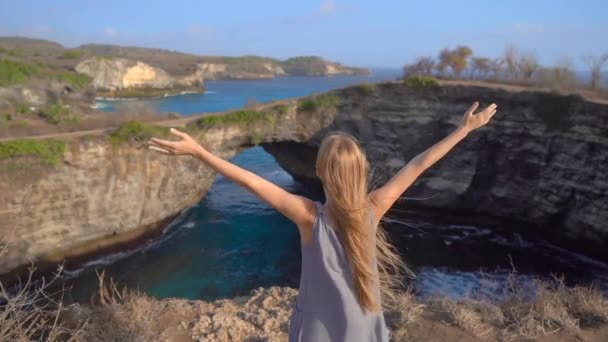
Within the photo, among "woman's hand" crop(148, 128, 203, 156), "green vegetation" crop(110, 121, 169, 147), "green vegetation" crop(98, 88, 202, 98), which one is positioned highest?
"woman's hand" crop(148, 128, 203, 156)

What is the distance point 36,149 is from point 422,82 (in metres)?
17.1

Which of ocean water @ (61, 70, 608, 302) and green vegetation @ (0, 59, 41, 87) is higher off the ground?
green vegetation @ (0, 59, 41, 87)

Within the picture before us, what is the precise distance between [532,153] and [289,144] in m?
12.7

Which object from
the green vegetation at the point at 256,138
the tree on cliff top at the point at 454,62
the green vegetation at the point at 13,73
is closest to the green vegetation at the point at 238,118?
the green vegetation at the point at 256,138

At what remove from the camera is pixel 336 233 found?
7.76 ft

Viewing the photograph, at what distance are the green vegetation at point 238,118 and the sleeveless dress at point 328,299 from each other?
18.6 meters

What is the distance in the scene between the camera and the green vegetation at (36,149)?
1584 cm

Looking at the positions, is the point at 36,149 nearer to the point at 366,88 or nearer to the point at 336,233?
the point at 366,88

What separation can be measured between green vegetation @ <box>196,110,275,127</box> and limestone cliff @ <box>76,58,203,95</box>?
5397 centimetres

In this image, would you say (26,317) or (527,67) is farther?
(527,67)

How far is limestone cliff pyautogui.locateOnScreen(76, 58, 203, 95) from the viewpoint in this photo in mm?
68938

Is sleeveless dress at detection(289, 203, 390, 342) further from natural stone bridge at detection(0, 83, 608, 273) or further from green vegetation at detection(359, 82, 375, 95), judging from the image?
green vegetation at detection(359, 82, 375, 95)

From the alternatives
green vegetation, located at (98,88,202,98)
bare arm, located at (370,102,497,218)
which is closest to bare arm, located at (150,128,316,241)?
bare arm, located at (370,102,497,218)

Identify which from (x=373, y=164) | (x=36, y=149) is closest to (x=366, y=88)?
(x=373, y=164)
